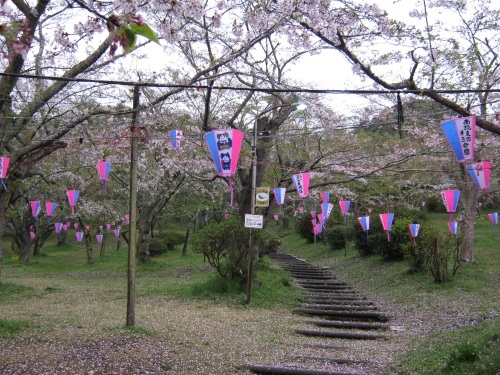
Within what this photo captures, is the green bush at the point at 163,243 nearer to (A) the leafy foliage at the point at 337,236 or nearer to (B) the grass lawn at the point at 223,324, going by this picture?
(A) the leafy foliage at the point at 337,236

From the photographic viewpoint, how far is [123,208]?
85.4 ft

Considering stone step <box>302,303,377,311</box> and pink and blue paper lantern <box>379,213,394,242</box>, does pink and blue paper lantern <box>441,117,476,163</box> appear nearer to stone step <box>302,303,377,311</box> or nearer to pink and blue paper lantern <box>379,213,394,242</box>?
stone step <box>302,303,377,311</box>

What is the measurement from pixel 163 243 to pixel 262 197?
61.5ft

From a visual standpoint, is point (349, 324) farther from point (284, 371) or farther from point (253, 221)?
point (284, 371)

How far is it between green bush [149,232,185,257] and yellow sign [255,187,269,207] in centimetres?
1790

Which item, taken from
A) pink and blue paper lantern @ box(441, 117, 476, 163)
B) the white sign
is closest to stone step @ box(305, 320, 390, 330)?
the white sign

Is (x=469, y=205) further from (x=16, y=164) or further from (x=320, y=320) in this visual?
(x=16, y=164)

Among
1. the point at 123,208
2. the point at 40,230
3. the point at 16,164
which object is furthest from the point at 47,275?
the point at 16,164

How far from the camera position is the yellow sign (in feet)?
34.8

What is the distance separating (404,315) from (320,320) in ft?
6.52

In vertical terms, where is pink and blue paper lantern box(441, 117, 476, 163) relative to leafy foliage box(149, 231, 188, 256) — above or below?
above

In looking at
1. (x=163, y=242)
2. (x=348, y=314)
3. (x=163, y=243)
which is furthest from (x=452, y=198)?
(x=163, y=242)

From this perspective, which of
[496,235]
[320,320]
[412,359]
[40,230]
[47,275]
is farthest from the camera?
[40,230]

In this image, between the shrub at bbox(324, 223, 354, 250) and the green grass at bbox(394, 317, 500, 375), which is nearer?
the green grass at bbox(394, 317, 500, 375)
